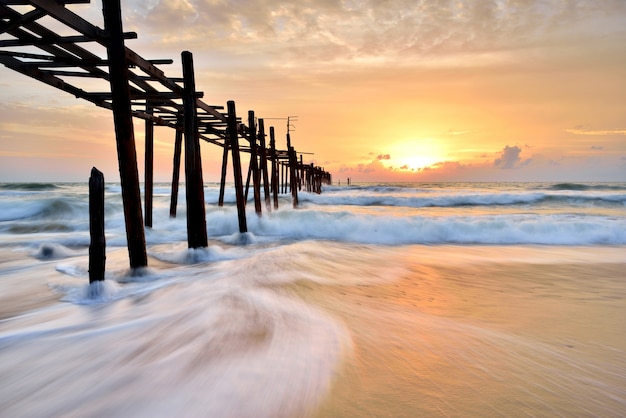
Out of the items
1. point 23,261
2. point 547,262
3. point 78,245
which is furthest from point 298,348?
point 78,245

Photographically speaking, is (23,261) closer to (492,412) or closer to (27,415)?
(27,415)

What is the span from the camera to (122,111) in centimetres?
426

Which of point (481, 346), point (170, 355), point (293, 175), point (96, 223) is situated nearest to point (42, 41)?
point (96, 223)

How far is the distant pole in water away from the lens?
409cm

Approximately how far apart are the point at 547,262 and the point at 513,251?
4.75ft

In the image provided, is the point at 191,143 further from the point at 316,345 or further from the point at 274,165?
the point at 274,165

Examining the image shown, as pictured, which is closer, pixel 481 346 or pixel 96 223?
pixel 481 346

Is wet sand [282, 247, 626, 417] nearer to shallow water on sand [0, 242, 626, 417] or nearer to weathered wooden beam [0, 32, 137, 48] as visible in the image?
shallow water on sand [0, 242, 626, 417]

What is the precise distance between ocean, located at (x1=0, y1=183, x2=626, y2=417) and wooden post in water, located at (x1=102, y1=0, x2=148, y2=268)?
1.08m

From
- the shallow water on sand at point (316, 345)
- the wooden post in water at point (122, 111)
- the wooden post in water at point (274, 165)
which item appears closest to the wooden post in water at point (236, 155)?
the shallow water on sand at point (316, 345)

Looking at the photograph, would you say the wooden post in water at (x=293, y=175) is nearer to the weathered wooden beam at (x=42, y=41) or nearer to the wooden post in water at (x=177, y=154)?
the wooden post in water at (x=177, y=154)

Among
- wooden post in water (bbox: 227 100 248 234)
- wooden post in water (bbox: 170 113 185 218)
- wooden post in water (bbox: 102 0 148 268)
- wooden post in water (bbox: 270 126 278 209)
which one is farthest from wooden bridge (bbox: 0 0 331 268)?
wooden post in water (bbox: 270 126 278 209)

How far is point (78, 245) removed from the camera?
9.00m

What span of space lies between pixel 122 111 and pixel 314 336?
340 cm
